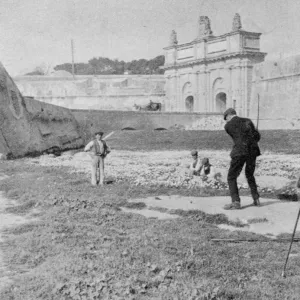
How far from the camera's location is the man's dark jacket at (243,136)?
735 cm

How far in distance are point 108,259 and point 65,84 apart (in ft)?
171

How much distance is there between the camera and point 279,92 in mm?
33688

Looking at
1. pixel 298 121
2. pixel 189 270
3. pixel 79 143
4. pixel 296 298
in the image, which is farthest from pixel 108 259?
pixel 298 121

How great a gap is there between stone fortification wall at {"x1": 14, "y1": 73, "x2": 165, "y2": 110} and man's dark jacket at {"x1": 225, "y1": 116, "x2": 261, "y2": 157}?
42.4 m

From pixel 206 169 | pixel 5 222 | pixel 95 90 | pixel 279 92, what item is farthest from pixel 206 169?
pixel 95 90

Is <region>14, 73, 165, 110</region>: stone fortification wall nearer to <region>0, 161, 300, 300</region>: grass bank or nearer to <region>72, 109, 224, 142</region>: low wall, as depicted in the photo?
<region>72, 109, 224, 142</region>: low wall

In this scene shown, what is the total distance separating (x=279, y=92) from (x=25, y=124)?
71.8 feet

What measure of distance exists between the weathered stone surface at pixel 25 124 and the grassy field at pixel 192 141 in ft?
12.7

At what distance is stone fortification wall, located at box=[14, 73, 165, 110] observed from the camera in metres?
52.4

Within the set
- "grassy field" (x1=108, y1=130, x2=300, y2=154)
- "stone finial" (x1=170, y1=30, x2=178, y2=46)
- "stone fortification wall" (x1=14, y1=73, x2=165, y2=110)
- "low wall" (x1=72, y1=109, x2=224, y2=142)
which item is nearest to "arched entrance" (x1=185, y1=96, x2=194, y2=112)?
"stone fortification wall" (x1=14, y1=73, x2=165, y2=110)

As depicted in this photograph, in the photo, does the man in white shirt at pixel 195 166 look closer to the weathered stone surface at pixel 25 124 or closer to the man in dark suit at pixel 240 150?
the man in dark suit at pixel 240 150

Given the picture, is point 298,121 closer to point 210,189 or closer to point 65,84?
point 210,189

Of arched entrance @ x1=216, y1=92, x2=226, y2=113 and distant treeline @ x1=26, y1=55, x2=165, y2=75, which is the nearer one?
arched entrance @ x1=216, y1=92, x2=226, y2=113

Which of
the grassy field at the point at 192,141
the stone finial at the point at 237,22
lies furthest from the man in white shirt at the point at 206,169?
the stone finial at the point at 237,22
